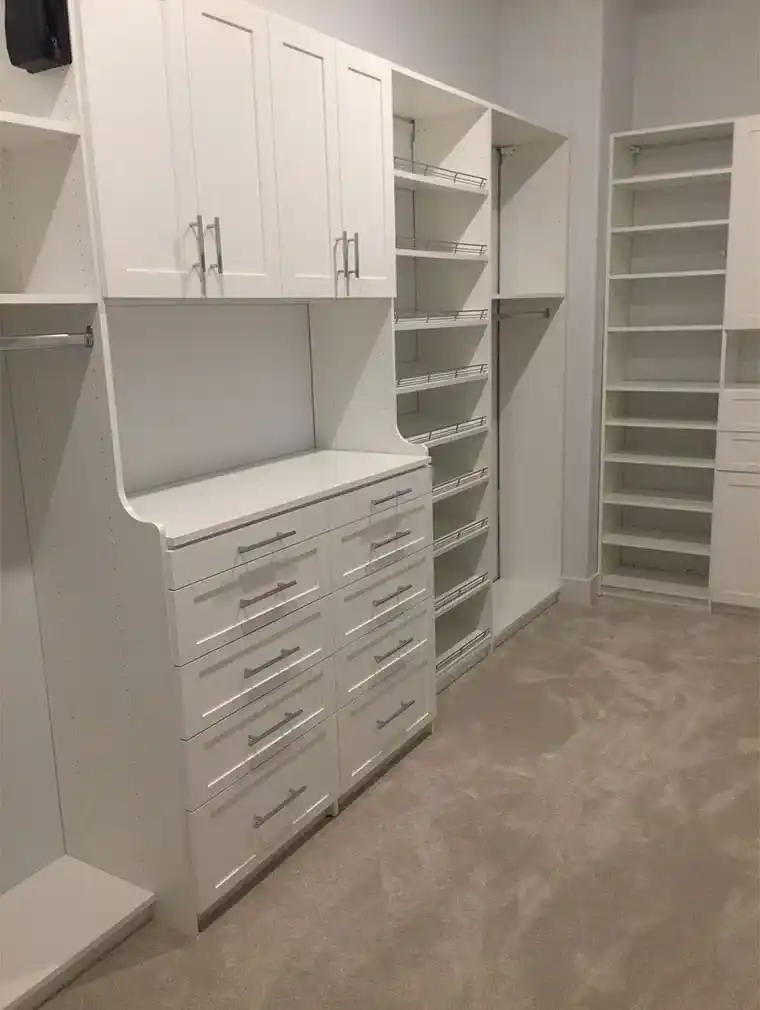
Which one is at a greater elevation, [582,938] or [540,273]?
[540,273]

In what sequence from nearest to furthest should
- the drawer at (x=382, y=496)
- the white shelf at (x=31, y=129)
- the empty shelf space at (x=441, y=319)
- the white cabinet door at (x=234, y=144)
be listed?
the white shelf at (x=31, y=129), the white cabinet door at (x=234, y=144), the drawer at (x=382, y=496), the empty shelf space at (x=441, y=319)

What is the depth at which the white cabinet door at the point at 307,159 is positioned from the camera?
2.25 meters

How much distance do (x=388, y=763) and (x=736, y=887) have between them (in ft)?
3.65

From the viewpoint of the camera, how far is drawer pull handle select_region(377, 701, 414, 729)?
8.91 ft

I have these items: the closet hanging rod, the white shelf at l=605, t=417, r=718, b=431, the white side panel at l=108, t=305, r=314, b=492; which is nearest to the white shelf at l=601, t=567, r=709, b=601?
the white shelf at l=605, t=417, r=718, b=431

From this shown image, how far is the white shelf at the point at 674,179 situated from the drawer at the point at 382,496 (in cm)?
206

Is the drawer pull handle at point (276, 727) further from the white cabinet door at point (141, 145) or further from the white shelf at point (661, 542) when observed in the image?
the white shelf at point (661, 542)

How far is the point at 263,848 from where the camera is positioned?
2.25 metres

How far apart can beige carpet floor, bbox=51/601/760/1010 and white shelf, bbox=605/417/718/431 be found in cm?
130

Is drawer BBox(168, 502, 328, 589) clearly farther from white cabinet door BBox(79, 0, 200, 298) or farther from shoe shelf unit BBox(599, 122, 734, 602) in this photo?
shoe shelf unit BBox(599, 122, 734, 602)

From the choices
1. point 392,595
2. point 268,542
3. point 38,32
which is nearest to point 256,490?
point 268,542

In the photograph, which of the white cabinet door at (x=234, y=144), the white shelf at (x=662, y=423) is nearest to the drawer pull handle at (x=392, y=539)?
the white cabinet door at (x=234, y=144)

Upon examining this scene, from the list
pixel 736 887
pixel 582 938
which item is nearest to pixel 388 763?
pixel 582 938

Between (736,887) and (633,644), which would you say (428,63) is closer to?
(633,644)
